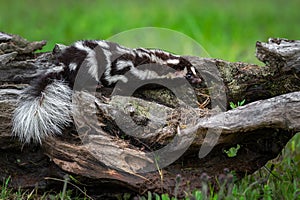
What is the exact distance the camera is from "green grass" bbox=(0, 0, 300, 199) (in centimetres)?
799

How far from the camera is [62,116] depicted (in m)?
3.76

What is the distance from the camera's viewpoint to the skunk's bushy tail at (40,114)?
3721 mm

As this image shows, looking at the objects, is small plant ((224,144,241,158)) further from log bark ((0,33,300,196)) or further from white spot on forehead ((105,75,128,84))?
white spot on forehead ((105,75,128,84))

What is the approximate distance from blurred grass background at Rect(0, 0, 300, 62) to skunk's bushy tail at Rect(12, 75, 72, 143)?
10.3ft

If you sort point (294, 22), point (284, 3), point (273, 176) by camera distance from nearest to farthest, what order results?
point (273, 176) < point (294, 22) < point (284, 3)

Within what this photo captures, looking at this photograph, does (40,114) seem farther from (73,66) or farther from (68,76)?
(73,66)

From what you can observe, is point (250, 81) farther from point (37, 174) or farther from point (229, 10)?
point (229, 10)

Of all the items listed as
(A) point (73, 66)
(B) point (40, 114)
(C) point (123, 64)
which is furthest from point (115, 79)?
(B) point (40, 114)

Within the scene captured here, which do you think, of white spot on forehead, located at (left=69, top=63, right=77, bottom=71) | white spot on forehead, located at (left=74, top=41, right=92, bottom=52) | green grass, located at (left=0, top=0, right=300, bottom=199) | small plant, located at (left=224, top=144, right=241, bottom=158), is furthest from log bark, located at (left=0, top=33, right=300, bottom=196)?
green grass, located at (left=0, top=0, right=300, bottom=199)

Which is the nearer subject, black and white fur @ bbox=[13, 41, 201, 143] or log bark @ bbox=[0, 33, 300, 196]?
log bark @ bbox=[0, 33, 300, 196]

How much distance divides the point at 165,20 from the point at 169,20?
0.24ft

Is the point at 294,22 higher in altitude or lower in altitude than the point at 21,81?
higher

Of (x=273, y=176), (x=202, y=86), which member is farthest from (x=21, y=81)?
(x=273, y=176)

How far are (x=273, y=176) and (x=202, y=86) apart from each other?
2.58 feet
